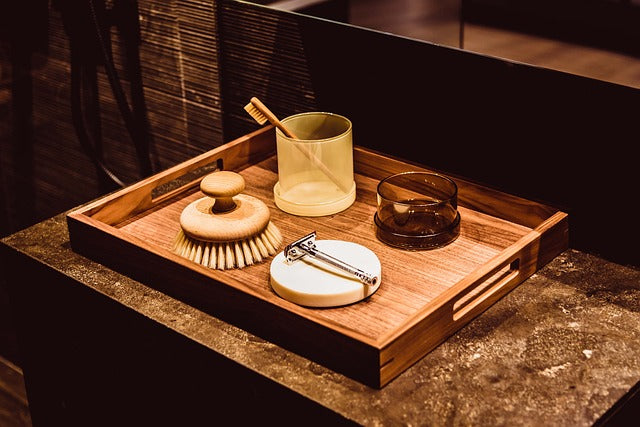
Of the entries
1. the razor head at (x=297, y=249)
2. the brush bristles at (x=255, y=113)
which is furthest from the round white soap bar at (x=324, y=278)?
the brush bristles at (x=255, y=113)

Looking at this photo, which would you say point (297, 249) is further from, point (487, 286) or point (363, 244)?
point (487, 286)

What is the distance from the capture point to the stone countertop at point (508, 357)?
898mm

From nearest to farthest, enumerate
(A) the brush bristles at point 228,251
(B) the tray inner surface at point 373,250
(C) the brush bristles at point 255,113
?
(B) the tray inner surface at point 373,250 → (A) the brush bristles at point 228,251 → (C) the brush bristles at point 255,113

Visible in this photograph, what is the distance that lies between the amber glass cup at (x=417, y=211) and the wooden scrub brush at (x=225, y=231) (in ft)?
0.51

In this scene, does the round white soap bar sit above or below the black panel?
below

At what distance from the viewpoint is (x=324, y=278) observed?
1.04m

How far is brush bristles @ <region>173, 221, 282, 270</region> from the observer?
111 cm

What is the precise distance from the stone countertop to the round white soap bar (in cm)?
7

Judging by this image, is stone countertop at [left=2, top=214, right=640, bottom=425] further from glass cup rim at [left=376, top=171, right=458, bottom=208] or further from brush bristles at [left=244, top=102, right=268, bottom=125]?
brush bristles at [left=244, top=102, right=268, bottom=125]

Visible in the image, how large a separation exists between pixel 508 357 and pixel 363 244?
0.90ft

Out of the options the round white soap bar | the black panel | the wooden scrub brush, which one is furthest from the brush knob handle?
the black panel

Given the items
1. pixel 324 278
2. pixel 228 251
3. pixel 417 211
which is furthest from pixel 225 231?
pixel 417 211

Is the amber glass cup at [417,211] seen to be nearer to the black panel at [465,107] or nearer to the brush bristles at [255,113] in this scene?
the black panel at [465,107]

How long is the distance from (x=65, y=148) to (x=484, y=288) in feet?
3.91
